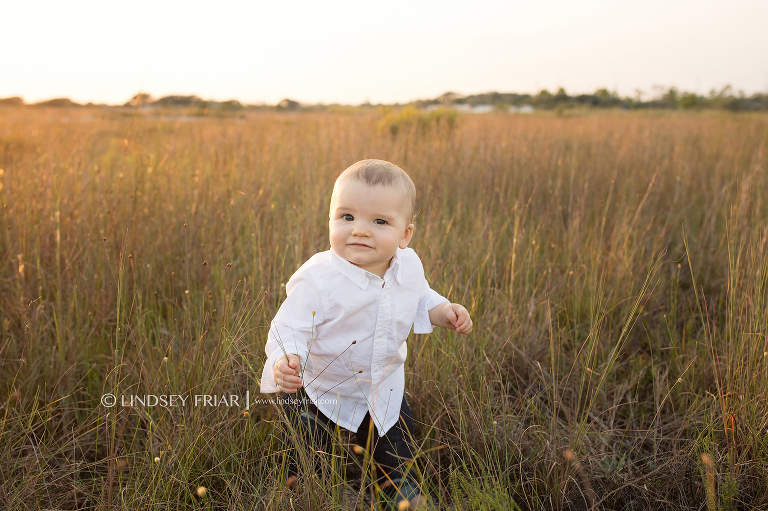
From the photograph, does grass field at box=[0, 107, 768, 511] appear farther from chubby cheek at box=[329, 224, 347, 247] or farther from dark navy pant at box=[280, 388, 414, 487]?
chubby cheek at box=[329, 224, 347, 247]

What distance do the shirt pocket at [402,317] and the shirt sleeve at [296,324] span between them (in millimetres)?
234

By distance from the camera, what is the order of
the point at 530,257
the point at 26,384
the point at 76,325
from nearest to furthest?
the point at 26,384 → the point at 76,325 → the point at 530,257

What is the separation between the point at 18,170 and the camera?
3363 millimetres

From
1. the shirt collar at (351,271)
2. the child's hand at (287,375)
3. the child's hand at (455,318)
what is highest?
the shirt collar at (351,271)

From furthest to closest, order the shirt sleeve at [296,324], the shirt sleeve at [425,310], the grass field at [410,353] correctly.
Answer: the shirt sleeve at [425,310]
the grass field at [410,353]
the shirt sleeve at [296,324]

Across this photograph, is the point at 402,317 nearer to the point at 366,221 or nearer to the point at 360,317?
the point at 360,317

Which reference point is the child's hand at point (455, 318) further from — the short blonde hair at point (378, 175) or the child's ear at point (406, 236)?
the short blonde hair at point (378, 175)

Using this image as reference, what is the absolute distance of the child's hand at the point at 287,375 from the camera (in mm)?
1192

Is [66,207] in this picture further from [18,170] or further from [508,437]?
[508,437]

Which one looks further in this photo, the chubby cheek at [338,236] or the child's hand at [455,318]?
the child's hand at [455,318]

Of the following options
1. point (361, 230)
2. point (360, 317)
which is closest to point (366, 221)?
point (361, 230)

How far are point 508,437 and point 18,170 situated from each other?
369cm

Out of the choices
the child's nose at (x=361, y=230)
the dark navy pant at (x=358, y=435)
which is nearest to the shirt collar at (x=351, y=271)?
the child's nose at (x=361, y=230)

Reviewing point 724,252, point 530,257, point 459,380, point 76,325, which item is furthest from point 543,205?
point 76,325
